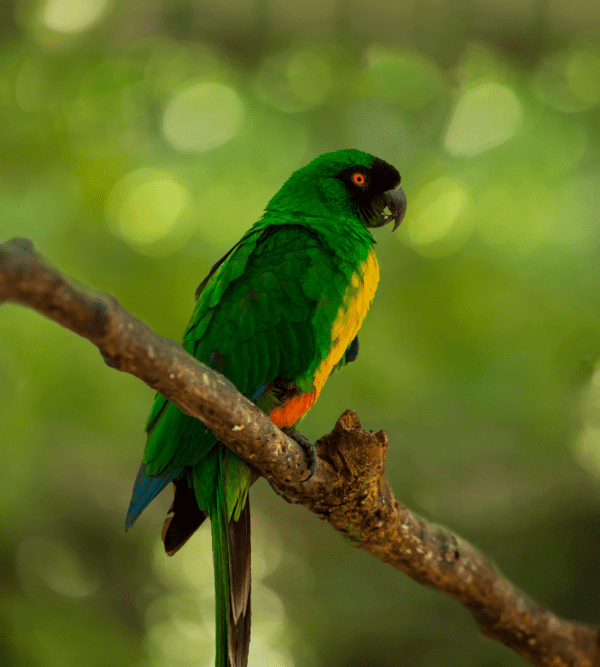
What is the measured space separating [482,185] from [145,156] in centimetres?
212

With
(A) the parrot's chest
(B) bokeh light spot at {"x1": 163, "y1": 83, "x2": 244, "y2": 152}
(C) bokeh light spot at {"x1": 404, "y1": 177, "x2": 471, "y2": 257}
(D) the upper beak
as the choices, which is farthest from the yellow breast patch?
(B) bokeh light spot at {"x1": 163, "y1": 83, "x2": 244, "y2": 152}

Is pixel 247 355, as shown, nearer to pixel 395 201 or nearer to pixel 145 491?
pixel 145 491

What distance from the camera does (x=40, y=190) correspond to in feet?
13.0

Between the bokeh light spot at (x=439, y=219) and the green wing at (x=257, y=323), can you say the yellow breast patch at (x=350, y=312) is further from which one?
the bokeh light spot at (x=439, y=219)

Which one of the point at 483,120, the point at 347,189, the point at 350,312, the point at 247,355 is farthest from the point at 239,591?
the point at 483,120

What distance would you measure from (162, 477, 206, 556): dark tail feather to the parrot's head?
1101 millimetres

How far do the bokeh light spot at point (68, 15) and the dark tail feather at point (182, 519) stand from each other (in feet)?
10.6

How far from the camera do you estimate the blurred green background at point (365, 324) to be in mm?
3896

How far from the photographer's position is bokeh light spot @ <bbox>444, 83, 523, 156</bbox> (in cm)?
404

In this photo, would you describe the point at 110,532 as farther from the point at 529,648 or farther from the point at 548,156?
the point at 548,156

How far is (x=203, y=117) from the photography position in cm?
405

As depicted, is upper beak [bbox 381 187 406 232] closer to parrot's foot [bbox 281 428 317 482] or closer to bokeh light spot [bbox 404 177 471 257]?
parrot's foot [bbox 281 428 317 482]

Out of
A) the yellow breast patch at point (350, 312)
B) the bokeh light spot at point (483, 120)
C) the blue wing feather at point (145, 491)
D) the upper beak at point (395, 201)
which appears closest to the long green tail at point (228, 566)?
the blue wing feather at point (145, 491)

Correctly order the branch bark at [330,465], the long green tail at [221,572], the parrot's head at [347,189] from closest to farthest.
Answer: the branch bark at [330,465] < the long green tail at [221,572] < the parrot's head at [347,189]
